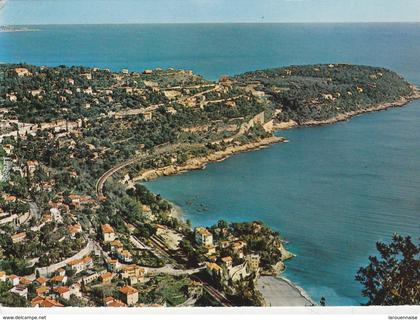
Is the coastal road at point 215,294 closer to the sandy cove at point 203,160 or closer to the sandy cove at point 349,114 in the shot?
the sandy cove at point 203,160

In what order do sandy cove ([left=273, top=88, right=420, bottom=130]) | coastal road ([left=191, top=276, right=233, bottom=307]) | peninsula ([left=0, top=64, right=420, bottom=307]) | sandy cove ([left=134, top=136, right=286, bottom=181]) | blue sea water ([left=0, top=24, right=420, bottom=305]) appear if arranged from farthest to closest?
sandy cove ([left=273, top=88, right=420, bottom=130]), sandy cove ([left=134, top=136, right=286, bottom=181]), blue sea water ([left=0, top=24, right=420, bottom=305]), peninsula ([left=0, top=64, right=420, bottom=307]), coastal road ([left=191, top=276, right=233, bottom=307])

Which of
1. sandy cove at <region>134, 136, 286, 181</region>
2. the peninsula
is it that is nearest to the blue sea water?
sandy cove at <region>134, 136, 286, 181</region>

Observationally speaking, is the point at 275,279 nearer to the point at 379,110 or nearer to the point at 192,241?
the point at 192,241

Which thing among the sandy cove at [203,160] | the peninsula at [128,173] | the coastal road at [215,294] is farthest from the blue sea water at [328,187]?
the coastal road at [215,294]

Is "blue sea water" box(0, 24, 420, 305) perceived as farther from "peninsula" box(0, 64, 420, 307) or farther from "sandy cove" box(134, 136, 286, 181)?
"peninsula" box(0, 64, 420, 307)

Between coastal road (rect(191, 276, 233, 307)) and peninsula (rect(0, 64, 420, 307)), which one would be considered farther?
peninsula (rect(0, 64, 420, 307))

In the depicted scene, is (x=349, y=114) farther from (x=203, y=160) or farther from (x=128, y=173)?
(x=128, y=173)
